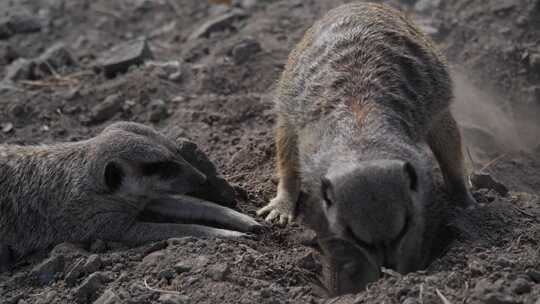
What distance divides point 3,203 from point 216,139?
216cm

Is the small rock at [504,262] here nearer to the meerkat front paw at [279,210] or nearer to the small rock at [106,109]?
the meerkat front paw at [279,210]

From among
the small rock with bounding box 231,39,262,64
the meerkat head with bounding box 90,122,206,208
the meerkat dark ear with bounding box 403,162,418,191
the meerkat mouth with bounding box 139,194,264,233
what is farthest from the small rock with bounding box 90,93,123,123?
the meerkat dark ear with bounding box 403,162,418,191

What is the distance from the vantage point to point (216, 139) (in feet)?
23.5

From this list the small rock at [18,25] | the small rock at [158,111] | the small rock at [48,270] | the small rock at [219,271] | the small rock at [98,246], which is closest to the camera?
the small rock at [219,271]

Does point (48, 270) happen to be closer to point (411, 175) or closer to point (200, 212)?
point (200, 212)

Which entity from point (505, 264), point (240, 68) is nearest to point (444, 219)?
point (505, 264)

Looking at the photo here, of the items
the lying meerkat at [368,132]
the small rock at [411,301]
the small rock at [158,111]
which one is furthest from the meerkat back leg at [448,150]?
the small rock at [158,111]

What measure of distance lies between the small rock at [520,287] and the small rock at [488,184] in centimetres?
217

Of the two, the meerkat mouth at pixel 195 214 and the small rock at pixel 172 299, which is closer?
the small rock at pixel 172 299

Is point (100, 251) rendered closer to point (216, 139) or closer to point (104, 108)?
point (216, 139)

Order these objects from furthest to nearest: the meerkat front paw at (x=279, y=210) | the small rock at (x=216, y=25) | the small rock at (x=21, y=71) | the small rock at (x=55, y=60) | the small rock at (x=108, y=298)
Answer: the small rock at (x=216, y=25)
the small rock at (x=55, y=60)
the small rock at (x=21, y=71)
the meerkat front paw at (x=279, y=210)
the small rock at (x=108, y=298)

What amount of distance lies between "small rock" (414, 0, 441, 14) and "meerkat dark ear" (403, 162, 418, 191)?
5.53m

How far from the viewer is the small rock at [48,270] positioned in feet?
16.4

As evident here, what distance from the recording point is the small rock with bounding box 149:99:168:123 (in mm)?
7711
